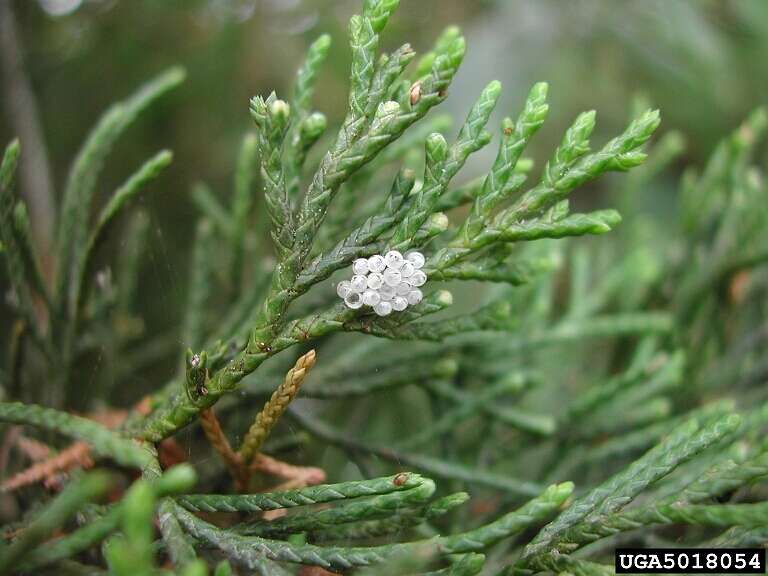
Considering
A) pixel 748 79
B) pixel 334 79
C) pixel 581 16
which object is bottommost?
pixel 748 79

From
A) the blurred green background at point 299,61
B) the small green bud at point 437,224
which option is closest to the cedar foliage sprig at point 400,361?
the small green bud at point 437,224

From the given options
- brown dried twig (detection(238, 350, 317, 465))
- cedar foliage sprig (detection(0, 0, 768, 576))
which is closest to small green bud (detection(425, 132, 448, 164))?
cedar foliage sprig (detection(0, 0, 768, 576))

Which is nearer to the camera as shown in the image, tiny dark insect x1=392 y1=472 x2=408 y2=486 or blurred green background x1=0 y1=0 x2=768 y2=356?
tiny dark insect x1=392 y1=472 x2=408 y2=486

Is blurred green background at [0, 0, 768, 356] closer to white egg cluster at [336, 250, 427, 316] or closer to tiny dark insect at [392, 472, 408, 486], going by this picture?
white egg cluster at [336, 250, 427, 316]

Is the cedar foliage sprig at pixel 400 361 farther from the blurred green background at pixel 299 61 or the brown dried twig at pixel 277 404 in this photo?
the blurred green background at pixel 299 61

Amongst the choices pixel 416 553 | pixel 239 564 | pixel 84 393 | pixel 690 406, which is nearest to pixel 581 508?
pixel 416 553

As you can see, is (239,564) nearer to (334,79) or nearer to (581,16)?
(334,79)

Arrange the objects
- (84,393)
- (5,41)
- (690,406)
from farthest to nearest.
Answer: (5,41)
(690,406)
(84,393)
